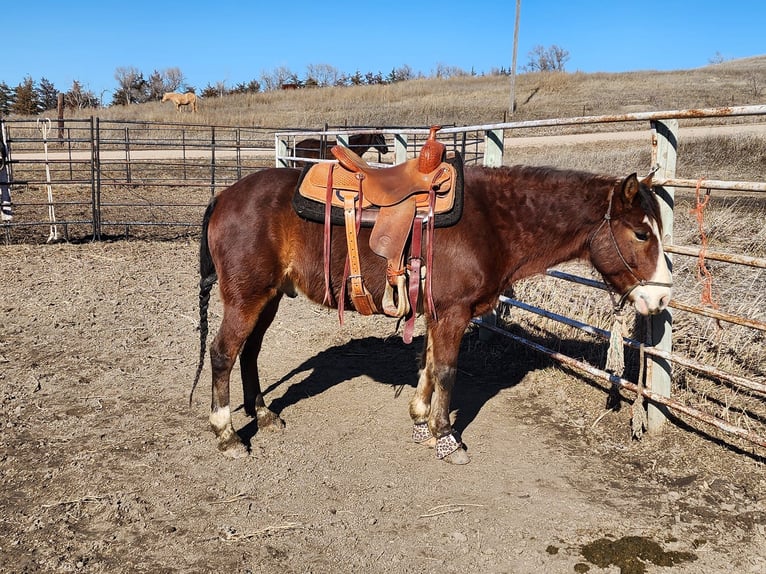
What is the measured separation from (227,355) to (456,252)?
1.46 meters

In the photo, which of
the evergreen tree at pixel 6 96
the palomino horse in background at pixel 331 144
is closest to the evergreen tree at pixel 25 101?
the evergreen tree at pixel 6 96

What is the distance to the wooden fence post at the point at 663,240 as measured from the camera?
144 inches

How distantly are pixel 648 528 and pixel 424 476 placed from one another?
1.13 meters

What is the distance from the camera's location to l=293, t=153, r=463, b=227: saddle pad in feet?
11.5

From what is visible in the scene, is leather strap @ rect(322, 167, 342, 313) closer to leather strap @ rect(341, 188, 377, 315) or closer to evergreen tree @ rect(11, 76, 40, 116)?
leather strap @ rect(341, 188, 377, 315)

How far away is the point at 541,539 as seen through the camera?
2867 mm

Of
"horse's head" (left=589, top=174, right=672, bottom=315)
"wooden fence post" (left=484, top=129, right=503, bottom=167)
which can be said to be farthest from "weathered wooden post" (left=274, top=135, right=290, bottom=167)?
"horse's head" (left=589, top=174, right=672, bottom=315)

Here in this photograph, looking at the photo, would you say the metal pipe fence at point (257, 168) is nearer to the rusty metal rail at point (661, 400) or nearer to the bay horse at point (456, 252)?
the rusty metal rail at point (661, 400)

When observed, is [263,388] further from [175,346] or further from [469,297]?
[469,297]

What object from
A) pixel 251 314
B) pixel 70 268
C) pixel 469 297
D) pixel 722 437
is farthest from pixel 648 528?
pixel 70 268

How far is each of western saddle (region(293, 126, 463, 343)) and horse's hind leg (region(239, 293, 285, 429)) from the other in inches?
22.6

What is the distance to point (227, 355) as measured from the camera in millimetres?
3740

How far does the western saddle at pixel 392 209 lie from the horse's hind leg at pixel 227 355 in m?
0.48

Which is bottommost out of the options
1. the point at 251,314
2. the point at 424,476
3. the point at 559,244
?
the point at 424,476
